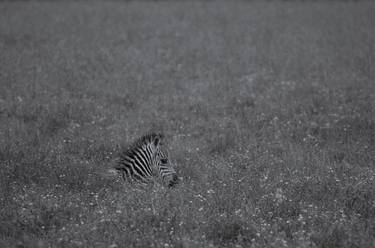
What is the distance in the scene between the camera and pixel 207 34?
912 inches

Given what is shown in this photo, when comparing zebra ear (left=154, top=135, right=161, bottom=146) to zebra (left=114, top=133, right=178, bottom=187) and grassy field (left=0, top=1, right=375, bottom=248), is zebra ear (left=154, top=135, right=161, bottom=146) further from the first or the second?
grassy field (left=0, top=1, right=375, bottom=248)

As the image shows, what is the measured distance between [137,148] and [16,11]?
20443 millimetres

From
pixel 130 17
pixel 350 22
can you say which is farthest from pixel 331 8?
pixel 130 17

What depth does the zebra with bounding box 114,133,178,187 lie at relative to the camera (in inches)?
357

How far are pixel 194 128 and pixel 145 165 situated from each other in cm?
350

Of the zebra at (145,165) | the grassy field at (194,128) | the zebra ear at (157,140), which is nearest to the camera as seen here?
the grassy field at (194,128)

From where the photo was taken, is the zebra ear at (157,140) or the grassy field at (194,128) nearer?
the grassy field at (194,128)

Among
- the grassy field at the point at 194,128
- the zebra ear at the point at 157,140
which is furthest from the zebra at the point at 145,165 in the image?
the grassy field at the point at 194,128

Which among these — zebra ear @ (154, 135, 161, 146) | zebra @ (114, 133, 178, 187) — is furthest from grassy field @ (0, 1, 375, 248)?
zebra ear @ (154, 135, 161, 146)

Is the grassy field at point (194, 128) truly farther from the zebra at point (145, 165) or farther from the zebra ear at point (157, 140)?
the zebra ear at point (157, 140)

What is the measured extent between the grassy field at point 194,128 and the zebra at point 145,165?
39 cm

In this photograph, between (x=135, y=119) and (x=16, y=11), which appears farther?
(x=16, y=11)

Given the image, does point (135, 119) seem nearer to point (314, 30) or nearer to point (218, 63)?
point (218, 63)

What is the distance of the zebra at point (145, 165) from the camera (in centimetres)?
906
